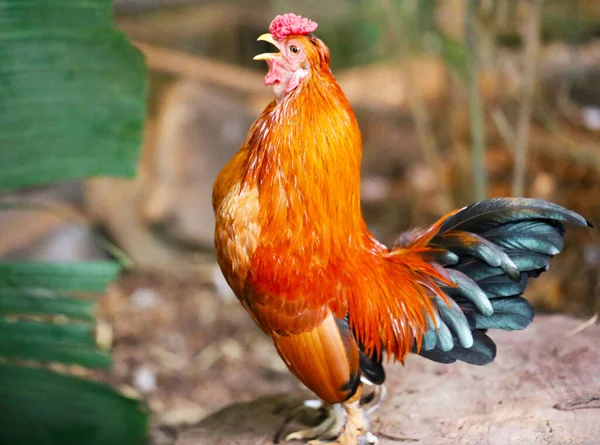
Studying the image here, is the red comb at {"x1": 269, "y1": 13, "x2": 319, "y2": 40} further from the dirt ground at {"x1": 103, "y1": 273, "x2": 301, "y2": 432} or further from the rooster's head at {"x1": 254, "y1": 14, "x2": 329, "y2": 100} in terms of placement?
the dirt ground at {"x1": 103, "y1": 273, "x2": 301, "y2": 432}

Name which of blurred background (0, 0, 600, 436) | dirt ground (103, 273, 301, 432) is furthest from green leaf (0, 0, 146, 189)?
dirt ground (103, 273, 301, 432)

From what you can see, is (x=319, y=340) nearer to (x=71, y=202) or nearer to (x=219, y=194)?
(x=219, y=194)

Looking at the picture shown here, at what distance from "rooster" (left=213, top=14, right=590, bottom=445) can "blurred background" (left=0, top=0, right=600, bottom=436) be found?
62.5 inches

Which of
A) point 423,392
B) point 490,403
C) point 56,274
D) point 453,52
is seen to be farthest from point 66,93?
point 453,52

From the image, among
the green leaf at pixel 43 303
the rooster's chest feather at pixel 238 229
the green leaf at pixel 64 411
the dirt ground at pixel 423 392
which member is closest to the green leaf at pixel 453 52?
the dirt ground at pixel 423 392

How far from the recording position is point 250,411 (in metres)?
2.41

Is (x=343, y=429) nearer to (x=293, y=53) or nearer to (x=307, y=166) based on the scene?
(x=307, y=166)

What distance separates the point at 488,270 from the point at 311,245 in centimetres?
53

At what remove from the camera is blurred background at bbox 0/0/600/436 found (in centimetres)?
373

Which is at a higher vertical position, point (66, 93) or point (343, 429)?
point (66, 93)

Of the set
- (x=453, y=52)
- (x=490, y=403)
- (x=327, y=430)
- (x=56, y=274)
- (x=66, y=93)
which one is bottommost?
(x=327, y=430)

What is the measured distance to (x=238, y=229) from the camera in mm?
1876

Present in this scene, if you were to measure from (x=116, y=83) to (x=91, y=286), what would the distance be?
0.74 m

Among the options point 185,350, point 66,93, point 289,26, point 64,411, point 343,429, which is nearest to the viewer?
point 289,26
